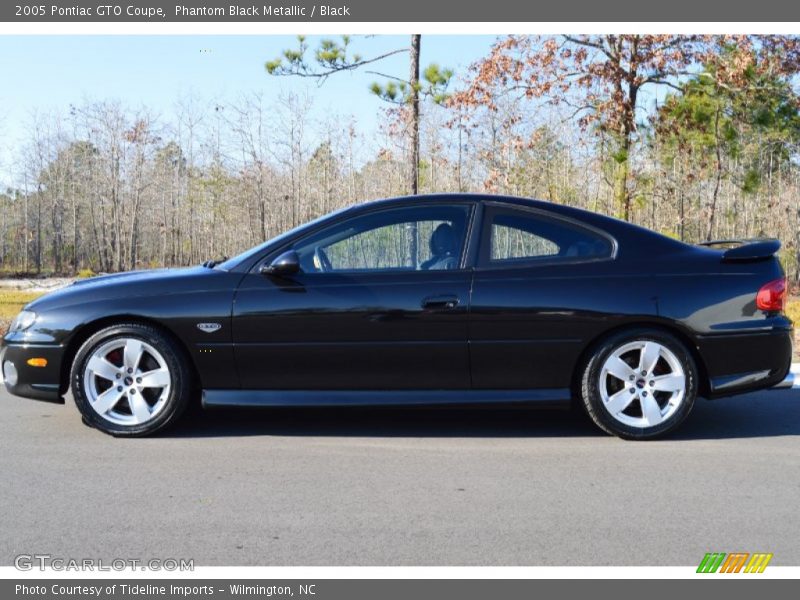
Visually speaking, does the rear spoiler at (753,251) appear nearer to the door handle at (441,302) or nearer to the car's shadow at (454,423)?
the car's shadow at (454,423)

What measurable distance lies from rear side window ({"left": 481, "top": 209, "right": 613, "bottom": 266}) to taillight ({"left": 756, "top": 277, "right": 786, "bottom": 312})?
99 centimetres

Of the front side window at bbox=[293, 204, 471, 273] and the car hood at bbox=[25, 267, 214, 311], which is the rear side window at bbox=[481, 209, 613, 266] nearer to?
the front side window at bbox=[293, 204, 471, 273]

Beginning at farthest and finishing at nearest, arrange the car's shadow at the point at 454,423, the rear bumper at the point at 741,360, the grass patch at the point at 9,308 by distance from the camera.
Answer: the grass patch at the point at 9,308 → the car's shadow at the point at 454,423 → the rear bumper at the point at 741,360

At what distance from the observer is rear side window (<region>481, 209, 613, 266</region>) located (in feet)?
18.4

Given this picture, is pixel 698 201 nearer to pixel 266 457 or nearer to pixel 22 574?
pixel 266 457

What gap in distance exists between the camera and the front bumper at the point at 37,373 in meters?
5.57

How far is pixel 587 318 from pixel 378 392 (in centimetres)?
138

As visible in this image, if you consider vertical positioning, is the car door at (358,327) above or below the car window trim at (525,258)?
below

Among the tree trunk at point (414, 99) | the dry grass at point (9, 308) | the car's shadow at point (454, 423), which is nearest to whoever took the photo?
the car's shadow at point (454, 423)

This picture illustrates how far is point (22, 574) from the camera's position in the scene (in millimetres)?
3459

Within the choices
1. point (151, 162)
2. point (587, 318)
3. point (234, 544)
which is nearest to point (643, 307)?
point (587, 318)

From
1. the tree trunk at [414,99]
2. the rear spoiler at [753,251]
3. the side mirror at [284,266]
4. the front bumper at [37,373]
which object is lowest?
the front bumper at [37,373]

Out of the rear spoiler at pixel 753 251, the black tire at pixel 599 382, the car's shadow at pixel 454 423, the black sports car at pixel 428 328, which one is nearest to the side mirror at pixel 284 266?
the black sports car at pixel 428 328

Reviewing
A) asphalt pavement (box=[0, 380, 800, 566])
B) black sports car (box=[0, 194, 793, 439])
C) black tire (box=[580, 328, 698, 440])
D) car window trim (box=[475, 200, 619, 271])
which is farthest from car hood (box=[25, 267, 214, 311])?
black tire (box=[580, 328, 698, 440])
